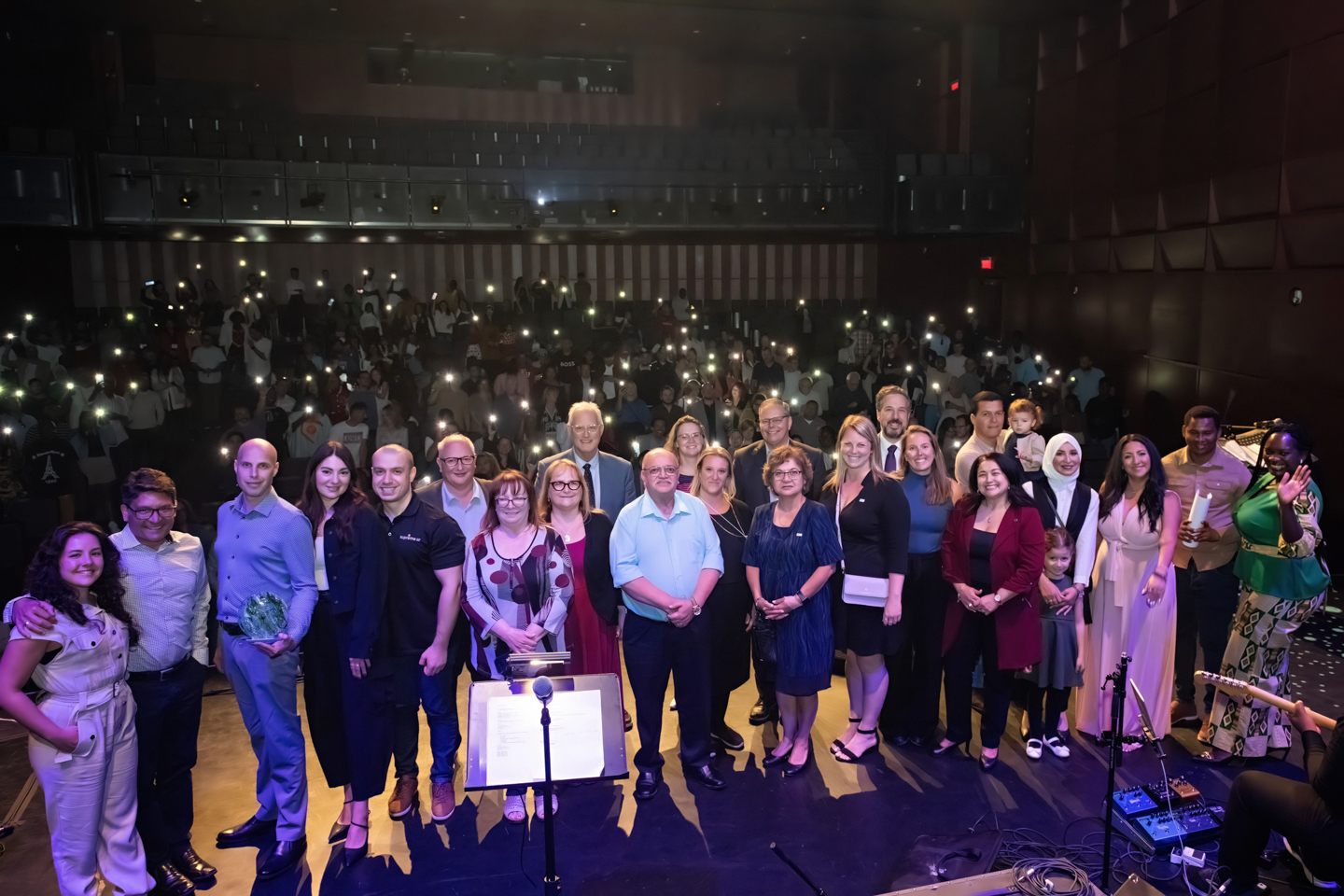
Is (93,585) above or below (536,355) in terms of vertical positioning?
below

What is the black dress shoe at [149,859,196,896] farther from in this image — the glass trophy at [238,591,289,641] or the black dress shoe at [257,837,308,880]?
the glass trophy at [238,591,289,641]

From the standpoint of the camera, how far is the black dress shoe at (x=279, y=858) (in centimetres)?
322

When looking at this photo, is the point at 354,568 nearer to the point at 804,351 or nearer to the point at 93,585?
the point at 93,585

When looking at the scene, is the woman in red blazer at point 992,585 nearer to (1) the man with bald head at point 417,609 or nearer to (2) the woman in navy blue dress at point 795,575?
(2) the woman in navy blue dress at point 795,575

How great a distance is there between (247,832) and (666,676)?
5.85 feet

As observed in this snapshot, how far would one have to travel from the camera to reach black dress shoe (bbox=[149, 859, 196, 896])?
3131 millimetres

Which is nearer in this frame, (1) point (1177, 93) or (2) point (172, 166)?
(1) point (1177, 93)

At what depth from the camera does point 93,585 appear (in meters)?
2.92

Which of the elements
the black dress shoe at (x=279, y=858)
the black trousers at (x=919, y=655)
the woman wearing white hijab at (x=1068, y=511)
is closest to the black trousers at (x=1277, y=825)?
the woman wearing white hijab at (x=1068, y=511)

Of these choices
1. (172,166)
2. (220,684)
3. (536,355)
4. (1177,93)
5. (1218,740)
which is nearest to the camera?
(1218,740)

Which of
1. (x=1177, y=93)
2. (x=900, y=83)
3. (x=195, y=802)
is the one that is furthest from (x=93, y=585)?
(x=900, y=83)

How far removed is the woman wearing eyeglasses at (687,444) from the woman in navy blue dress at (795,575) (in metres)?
0.59

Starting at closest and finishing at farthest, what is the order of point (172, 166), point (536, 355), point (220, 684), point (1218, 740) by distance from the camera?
point (1218, 740)
point (220, 684)
point (536, 355)
point (172, 166)

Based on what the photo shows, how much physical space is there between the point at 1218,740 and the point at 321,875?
389 centimetres
